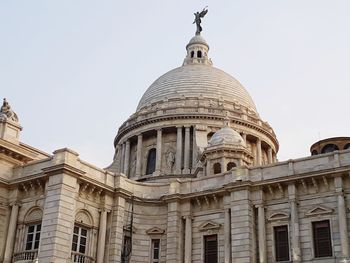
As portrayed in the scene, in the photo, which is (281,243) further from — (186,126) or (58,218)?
(186,126)

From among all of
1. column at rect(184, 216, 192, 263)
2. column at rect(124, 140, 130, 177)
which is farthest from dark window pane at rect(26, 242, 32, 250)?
column at rect(124, 140, 130, 177)

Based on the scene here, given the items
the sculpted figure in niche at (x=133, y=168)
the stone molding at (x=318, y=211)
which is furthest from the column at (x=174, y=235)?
the sculpted figure in niche at (x=133, y=168)

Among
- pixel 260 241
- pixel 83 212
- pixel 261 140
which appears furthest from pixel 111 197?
pixel 261 140

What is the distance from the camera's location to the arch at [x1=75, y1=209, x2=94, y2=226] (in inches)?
1383

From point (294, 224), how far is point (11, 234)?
18.4 meters

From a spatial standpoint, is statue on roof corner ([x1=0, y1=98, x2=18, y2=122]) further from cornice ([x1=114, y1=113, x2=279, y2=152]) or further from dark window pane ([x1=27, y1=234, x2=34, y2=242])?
cornice ([x1=114, y1=113, x2=279, y2=152])

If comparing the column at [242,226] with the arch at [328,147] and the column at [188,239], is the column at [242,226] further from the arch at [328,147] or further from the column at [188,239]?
the arch at [328,147]

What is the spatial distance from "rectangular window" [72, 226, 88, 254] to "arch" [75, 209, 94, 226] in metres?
0.43

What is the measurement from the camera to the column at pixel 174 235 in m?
37.2

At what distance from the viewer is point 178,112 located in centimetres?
5888

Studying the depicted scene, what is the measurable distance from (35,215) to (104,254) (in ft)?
17.3

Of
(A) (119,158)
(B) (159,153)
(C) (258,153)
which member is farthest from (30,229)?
(C) (258,153)

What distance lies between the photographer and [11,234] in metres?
35.5

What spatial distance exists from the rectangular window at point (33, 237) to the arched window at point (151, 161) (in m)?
23.7
